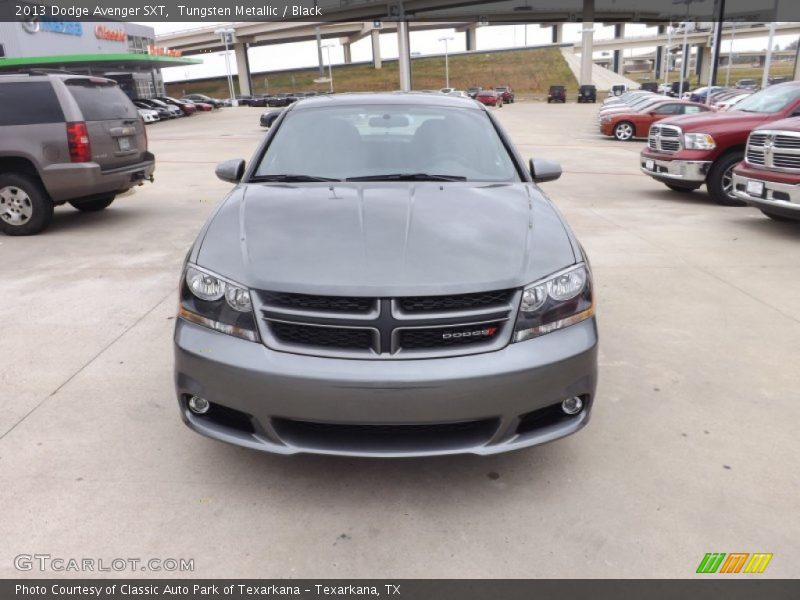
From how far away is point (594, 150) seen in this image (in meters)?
18.3

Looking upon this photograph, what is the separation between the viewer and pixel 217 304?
8.69 ft

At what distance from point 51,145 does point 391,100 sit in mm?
5086

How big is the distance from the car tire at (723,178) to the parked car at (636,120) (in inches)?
497

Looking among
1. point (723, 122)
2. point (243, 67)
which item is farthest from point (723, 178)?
point (243, 67)

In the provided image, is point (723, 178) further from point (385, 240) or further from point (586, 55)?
point (586, 55)

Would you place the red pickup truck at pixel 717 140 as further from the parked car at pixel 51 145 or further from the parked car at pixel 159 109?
the parked car at pixel 159 109

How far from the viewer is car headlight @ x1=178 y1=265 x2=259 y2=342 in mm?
2570

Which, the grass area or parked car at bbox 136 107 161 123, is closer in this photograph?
parked car at bbox 136 107 161 123

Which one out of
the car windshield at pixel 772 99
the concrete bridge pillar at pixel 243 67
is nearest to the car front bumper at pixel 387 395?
the car windshield at pixel 772 99

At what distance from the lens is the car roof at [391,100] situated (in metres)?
4.37

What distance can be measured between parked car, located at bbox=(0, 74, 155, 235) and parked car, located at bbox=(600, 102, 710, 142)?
17962 mm

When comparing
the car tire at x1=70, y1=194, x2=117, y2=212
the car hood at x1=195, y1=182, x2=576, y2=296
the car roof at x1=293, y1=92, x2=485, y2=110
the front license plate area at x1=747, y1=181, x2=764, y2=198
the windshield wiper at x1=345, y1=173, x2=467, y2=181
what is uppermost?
the car roof at x1=293, y1=92, x2=485, y2=110

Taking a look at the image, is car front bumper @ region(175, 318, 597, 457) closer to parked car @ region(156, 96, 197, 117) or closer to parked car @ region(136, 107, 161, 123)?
parked car @ region(136, 107, 161, 123)

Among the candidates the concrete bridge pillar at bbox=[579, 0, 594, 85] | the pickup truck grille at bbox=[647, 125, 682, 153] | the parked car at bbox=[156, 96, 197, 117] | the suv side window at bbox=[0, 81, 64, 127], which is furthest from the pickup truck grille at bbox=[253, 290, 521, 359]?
the concrete bridge pillar at bbox=[579, 0, 594, 85]
